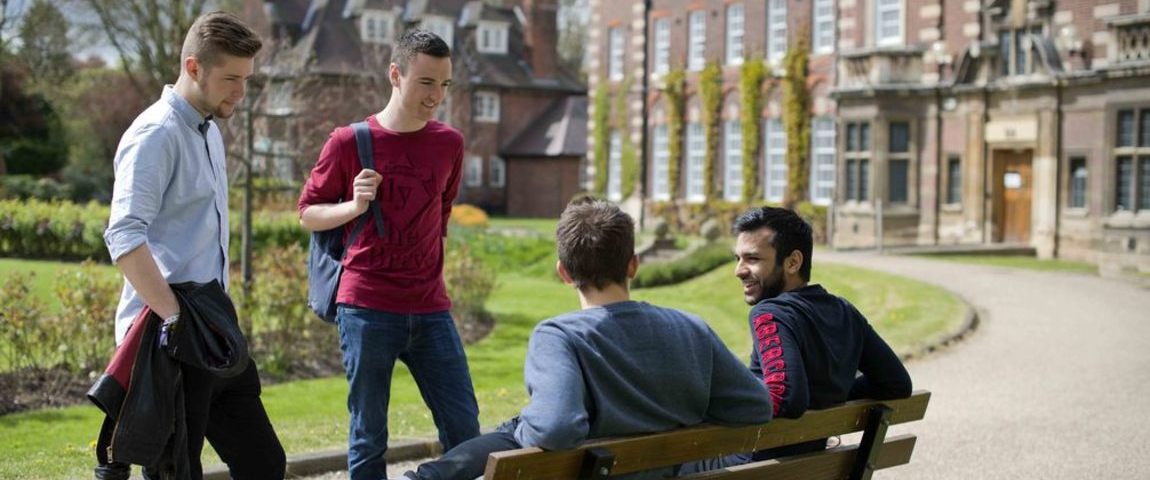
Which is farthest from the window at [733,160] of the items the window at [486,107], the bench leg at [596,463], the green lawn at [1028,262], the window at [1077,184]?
the bench leg at [596,463]

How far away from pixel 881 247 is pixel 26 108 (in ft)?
111

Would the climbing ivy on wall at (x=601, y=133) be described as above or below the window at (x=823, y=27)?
below

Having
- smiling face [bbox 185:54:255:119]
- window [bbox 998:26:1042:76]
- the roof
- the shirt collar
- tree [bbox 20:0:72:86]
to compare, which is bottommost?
the shirt collar

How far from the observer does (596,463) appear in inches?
146

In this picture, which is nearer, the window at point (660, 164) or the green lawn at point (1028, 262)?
the green lawn at point (1028, 262)

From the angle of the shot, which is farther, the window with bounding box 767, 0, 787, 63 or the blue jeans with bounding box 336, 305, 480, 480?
the window with bounding box 767, 0, 787, 63

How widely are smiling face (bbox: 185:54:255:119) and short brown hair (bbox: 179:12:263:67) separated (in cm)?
2

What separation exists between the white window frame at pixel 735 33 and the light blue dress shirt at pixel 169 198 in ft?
101

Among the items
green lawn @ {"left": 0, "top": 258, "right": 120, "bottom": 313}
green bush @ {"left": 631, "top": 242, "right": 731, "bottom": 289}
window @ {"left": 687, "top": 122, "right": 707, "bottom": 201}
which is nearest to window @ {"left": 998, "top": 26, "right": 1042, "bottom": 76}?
green bush @ {"left": 631, "top": 242, "right": 731, "bottom": 289}

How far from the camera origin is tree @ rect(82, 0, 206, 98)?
3947 cm

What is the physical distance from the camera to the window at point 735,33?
3441 centimetres

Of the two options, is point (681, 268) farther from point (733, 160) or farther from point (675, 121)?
Answer: point (675, 121)

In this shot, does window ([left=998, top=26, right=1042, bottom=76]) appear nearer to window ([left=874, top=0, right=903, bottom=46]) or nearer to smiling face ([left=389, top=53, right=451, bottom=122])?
window ([left=874, top=0, right=903, bottom=46])

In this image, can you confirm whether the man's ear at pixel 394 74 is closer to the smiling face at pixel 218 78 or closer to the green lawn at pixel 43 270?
the smiling face at pixel 218 78
